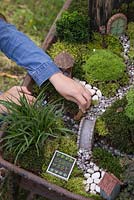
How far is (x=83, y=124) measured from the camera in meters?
2.00

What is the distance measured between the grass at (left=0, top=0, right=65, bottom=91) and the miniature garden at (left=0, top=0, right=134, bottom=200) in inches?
46.5

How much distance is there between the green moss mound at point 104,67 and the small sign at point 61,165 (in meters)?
0.40

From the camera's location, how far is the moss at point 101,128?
1990 mm

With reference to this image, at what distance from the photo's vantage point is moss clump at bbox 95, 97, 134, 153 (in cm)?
196

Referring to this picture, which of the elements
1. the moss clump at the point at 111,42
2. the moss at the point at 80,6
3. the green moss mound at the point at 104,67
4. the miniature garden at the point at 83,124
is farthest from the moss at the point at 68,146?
the moss at the point at 80,6

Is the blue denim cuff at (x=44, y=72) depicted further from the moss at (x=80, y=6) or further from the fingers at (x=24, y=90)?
the moss at (x=80, y=6)

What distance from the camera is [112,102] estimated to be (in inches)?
82.7

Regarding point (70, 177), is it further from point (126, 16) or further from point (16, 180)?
point (126, 16)

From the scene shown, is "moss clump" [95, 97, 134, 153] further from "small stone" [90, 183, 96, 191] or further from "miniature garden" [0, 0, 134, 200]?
"small stone" [90, 183, 96, 191]

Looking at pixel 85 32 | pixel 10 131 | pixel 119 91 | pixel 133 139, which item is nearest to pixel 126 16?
pixel 85 32

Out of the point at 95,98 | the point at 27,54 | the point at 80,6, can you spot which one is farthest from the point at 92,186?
the point at 80,6

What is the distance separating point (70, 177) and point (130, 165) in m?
0.24

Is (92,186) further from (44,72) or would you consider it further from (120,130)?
(44,72)

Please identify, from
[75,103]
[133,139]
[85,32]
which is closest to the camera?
[133,139]
